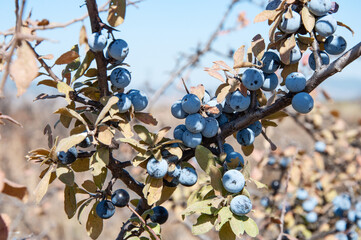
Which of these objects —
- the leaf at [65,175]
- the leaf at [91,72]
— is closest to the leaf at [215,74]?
the leaf at [91,72]

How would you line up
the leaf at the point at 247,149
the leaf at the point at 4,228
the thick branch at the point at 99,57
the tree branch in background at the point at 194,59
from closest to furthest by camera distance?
the leaf at the point at 4,228 → the thick branch at the point at 99,57 → the leaf at the point at 247,149 → the tree branch in background at the point at 194,59

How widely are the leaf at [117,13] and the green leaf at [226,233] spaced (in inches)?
18.1

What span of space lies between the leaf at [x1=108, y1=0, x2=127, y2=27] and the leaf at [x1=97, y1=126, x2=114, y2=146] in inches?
8.2

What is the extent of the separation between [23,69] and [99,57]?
261mm

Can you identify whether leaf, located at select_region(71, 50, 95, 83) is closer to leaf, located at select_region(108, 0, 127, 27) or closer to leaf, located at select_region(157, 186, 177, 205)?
leaf, located at select_region(108, 0, 127, 27)

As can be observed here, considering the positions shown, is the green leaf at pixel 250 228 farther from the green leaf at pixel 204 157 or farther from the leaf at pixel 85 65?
the leaf at pixel 85 65

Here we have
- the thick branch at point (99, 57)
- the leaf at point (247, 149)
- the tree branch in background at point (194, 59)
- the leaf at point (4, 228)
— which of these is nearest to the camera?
the leaf at point (4, 228)

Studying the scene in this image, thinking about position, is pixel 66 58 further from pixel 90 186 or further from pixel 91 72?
pixel 90 186

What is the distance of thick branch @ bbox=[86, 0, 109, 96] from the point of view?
0.64 metres

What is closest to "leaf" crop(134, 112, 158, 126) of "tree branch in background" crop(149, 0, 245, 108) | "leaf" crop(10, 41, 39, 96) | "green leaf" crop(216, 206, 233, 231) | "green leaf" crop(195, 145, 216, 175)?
"green leaf" crop(195, 145, 216, 175)

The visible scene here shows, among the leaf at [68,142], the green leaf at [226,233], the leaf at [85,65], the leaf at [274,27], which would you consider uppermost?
the leaf at [274,27]

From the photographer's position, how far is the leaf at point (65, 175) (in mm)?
698

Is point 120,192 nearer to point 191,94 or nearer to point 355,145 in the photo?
point 191,94

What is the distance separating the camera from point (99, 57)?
2.28 feet
